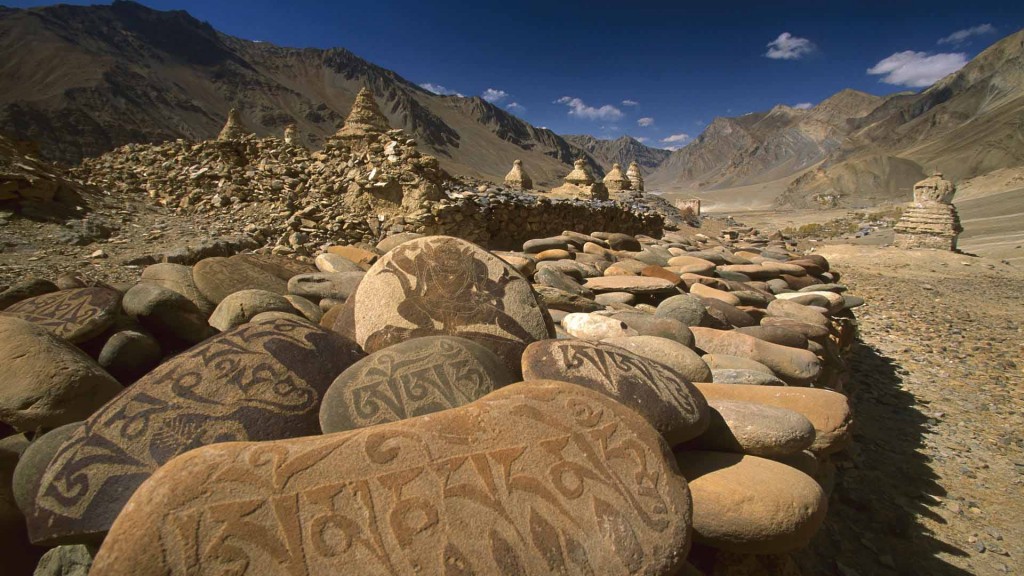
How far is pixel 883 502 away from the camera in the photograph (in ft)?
11.3

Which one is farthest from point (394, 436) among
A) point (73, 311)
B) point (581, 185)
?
point (581, 185)

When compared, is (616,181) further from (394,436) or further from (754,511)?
(394,436)

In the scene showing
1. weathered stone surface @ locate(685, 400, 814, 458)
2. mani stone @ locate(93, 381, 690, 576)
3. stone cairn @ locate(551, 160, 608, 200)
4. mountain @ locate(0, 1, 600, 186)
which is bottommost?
weathered stone surface @ locate(685, 400, 814, 458)

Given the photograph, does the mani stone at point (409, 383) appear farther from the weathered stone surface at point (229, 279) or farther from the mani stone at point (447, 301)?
the weathered stone surface at point (229, 279)

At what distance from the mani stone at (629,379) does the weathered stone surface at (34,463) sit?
1718 mm

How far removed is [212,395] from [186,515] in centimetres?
79

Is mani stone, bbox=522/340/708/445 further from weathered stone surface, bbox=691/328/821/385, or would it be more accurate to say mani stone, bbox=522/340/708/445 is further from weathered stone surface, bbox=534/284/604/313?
weathered stone surface, bbox=534/284/604/313

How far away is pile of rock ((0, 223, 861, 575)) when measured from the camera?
117 cm

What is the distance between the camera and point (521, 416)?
4.98ft

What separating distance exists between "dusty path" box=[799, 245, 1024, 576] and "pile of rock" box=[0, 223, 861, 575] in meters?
0.57

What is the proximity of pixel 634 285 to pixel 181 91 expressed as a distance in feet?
189

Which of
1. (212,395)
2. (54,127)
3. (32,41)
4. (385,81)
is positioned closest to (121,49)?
(32,41)

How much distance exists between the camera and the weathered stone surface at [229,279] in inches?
134

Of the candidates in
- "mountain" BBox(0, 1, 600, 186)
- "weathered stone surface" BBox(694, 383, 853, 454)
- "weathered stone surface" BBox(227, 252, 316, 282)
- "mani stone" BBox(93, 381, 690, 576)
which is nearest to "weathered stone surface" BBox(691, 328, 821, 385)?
"weathered stone surface" BBox(694, 383, 853, 454)
